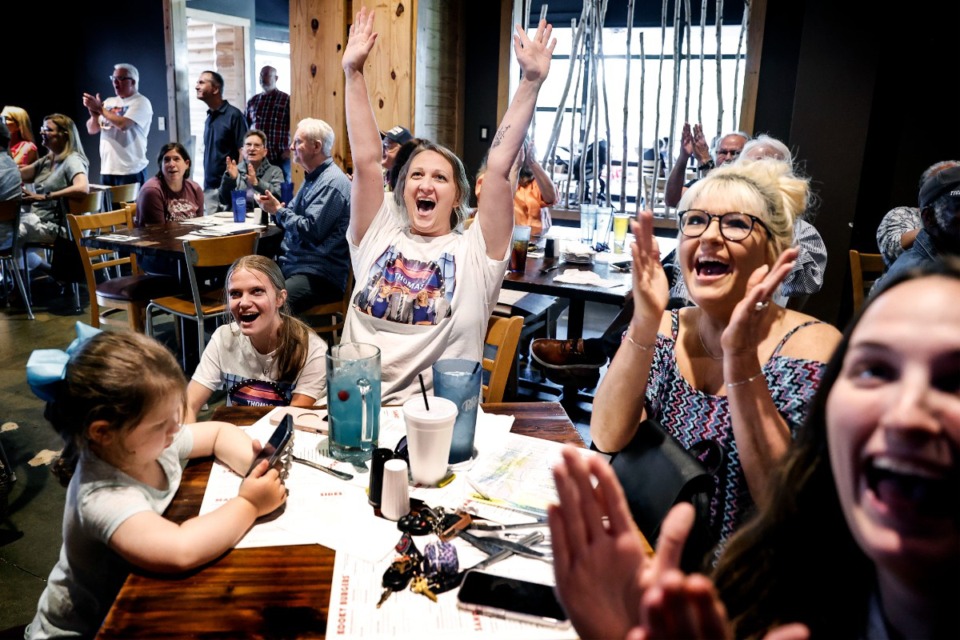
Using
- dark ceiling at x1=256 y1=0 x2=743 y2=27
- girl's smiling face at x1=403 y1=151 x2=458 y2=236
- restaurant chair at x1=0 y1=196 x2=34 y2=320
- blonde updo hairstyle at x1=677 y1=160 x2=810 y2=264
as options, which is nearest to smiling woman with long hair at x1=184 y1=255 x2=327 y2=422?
girl's smiling face at x1=403 y1=151 x2=458 y2=236

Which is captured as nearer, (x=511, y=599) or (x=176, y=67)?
(x=511, y=599)

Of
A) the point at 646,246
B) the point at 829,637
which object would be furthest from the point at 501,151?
the point at 829,637

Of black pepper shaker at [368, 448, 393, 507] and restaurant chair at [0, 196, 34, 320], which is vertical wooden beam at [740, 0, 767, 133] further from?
restaurant chair at [0, 196, 34, 320]

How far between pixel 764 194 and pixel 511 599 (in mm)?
1037

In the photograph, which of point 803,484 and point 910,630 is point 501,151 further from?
point 910,630

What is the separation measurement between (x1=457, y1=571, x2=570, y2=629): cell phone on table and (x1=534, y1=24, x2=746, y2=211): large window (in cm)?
502

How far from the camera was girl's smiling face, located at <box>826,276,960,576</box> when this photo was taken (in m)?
0.56

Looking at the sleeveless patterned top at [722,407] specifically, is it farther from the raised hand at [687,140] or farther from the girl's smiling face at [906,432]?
the raised hand at [687,140]

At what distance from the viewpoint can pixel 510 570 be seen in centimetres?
106

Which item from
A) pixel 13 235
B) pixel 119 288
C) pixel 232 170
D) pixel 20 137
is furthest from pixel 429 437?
pixel 20 137

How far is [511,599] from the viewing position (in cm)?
99

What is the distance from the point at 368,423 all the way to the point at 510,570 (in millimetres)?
469

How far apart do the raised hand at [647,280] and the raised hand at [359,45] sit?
111cm

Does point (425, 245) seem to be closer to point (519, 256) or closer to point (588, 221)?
point (519, 256)
